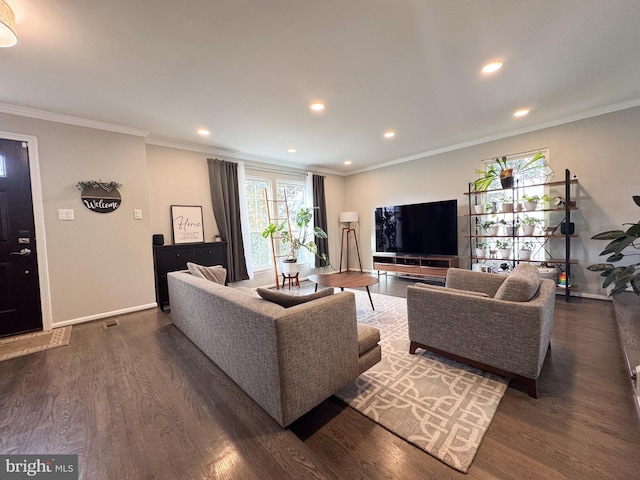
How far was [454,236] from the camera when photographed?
4.59 meters

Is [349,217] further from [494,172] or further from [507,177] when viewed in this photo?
[507,177]

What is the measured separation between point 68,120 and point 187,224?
6.10 ft

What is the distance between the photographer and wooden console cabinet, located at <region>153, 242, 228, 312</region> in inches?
144

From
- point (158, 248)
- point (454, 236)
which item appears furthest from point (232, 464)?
point (454, 236)

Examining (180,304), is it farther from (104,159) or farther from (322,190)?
(322,190)

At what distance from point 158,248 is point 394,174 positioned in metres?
4.79

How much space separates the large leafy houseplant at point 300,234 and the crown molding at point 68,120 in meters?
2.56

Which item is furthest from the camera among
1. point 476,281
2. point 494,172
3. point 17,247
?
point 494,172

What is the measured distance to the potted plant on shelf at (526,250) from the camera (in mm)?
3826

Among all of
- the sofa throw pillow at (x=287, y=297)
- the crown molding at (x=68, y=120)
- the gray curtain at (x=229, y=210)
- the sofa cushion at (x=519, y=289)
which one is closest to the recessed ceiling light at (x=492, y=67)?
the sofa cushion at (x=519, y=289)

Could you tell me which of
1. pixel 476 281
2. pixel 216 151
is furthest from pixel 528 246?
pixel 216 151

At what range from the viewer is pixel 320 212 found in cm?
606

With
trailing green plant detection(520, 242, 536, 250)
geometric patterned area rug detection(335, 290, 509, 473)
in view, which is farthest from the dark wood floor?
trailing green plant detection(520, 242, 536, 250)

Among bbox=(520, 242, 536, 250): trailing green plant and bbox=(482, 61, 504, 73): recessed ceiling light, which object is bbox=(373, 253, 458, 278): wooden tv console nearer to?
bbox=(520, 242, 536, 250): trailing green plant
